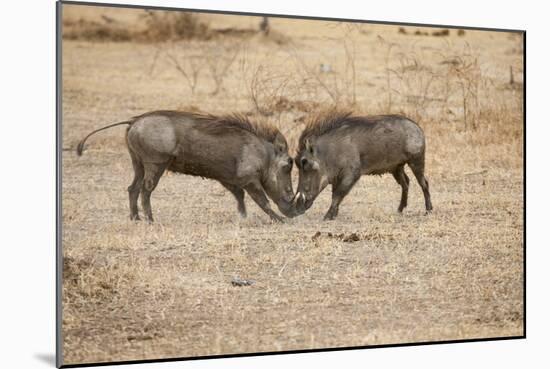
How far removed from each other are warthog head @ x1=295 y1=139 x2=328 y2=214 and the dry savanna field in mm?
58

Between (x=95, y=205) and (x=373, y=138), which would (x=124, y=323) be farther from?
(x=373, y=138)

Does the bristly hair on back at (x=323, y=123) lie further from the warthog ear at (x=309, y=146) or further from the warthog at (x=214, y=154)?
the warthog at (x=214, y=154)

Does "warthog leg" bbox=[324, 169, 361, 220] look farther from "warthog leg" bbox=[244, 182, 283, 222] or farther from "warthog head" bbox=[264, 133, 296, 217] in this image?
"warthog leg" bbox=[244, 182, 283, 222]

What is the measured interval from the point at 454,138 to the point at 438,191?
360mm

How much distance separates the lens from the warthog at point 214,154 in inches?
232

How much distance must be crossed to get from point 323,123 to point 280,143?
0.31 metres

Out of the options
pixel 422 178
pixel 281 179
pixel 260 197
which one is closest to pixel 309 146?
pixel 281 179

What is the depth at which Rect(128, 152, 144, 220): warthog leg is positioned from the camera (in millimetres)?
5848

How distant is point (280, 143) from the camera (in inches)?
243

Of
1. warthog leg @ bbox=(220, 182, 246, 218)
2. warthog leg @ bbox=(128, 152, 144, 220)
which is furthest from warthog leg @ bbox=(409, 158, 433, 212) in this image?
warthog leg @ bbox=(128, 152, 144, 220)

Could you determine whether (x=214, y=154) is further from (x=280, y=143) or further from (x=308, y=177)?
(x=308, y=177)

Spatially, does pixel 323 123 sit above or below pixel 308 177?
above

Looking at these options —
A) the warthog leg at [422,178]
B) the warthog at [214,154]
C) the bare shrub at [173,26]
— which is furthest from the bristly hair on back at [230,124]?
the warthog leg at [422,178]

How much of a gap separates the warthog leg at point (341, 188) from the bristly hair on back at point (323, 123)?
296 mm
